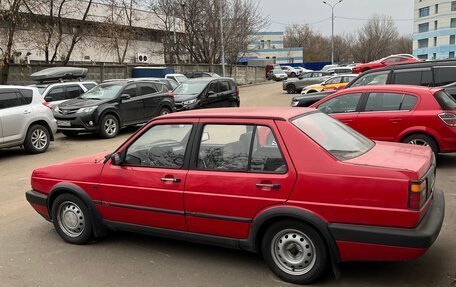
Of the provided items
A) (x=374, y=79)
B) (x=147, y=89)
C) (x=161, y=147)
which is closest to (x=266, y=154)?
(x=161, y=147)

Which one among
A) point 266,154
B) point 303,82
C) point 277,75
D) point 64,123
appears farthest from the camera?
point 277,75

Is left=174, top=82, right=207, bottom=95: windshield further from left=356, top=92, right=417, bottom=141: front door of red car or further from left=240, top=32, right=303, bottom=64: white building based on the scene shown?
left=240, top=32, right=303, bottom=64: white building

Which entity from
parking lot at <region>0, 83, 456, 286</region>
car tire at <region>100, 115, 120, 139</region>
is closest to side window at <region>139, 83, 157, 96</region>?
car tire at <region>100, 115, 120, 139</region>

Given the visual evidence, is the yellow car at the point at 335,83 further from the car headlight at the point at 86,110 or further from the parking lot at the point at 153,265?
the parking lot at the point at 153,265

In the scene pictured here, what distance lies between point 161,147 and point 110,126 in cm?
942

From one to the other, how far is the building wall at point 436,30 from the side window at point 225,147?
280 ft

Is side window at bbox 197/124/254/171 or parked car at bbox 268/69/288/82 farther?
parked car at bbox 268/69/288/82

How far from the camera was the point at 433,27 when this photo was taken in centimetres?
8744

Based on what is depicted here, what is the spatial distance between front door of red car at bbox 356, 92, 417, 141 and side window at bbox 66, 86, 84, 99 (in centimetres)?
1050

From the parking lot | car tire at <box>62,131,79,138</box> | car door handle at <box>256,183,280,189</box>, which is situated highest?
car door handle at <box>256,183,280,189</box>

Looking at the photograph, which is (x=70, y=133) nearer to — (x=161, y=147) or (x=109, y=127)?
(x=109, y=127)

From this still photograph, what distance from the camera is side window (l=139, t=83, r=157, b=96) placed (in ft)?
48.5

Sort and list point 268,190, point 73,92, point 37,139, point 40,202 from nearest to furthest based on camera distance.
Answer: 1. point 268,190
2. point 40,202
3. point 37,139
4. point 73,92

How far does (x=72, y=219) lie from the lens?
5.00 metres
